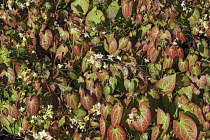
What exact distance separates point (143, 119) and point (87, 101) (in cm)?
38

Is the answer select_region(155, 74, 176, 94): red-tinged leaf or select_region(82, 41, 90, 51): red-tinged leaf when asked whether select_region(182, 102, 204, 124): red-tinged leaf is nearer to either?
select_region(155, 74, 176, 94): red-tinged leaf

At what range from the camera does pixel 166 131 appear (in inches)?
60.9

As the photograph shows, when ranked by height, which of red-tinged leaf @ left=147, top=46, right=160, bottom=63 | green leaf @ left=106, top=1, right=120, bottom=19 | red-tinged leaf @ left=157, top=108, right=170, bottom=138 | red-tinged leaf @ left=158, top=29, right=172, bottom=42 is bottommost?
red-tinged leaf @ left=157, top=108, right=170, bottom=138

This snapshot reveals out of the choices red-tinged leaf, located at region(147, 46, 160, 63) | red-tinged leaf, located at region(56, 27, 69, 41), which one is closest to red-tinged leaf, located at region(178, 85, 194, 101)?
red-tinged leaf, located at region(147, 46, 160, 63)

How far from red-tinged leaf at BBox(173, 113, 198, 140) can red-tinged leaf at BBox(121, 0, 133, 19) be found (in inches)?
35.6

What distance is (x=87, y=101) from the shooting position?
1.67 m

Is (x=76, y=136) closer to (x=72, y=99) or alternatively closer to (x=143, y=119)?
(x=72, y=99)

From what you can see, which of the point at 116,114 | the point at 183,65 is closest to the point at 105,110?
the point at 116,114

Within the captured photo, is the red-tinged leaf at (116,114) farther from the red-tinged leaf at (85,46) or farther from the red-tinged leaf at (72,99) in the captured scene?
the red-tinged leaf at (85,46)

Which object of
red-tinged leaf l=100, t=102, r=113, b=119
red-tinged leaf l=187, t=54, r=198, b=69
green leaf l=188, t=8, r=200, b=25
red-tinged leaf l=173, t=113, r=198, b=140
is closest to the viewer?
red-tinged leaf l=173, t=113, r=198, b=140

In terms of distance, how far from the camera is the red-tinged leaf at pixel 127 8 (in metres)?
2.04

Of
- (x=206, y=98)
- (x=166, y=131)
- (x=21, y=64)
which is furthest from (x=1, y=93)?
(x=206, y=98)

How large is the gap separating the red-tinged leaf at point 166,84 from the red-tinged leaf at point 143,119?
213 millimetres

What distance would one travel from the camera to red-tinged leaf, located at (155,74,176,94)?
1.61m
